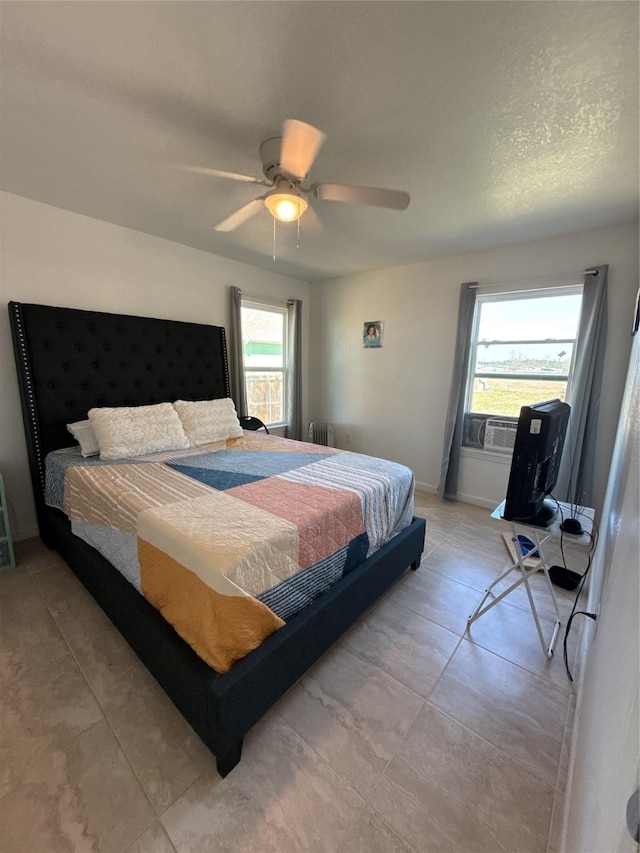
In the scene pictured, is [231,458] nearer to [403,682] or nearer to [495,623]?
[403,682]

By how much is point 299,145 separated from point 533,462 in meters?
1.61

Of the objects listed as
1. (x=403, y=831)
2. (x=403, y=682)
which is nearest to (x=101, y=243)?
(x=403, y=682)

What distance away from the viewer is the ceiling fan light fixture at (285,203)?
5.22 ft

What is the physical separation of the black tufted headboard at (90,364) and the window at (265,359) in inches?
23.6

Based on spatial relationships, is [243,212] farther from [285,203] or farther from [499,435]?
[499,435]

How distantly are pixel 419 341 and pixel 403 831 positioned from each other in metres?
3.39

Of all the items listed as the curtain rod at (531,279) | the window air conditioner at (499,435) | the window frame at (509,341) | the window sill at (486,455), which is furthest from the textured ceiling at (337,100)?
the window sill at (486,455)

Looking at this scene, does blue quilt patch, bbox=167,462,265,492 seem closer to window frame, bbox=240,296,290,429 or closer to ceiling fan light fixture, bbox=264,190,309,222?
ceiling fan light fixture, bbox=264,190,309,222

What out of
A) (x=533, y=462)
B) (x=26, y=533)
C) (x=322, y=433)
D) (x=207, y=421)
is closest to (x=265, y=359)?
(x=322, y=433)

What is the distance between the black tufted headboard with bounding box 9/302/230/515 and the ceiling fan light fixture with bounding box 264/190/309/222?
1.71 metres

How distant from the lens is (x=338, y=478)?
1.91 m

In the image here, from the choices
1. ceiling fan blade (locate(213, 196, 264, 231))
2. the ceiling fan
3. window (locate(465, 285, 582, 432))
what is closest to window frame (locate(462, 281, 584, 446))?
window (locate(465, 285, 582, 432))

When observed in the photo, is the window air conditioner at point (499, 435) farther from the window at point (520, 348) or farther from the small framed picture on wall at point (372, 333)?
the small framed picture on wall at point (372, 333)

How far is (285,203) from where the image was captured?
5.32ft
